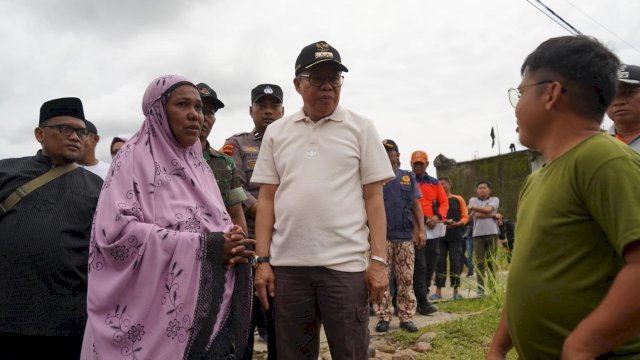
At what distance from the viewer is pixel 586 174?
1.29m

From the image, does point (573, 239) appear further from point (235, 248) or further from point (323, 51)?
point (323, 51)

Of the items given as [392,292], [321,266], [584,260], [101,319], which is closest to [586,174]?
[584,260]

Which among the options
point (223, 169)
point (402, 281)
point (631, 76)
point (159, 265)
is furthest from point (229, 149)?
point (402, 281)

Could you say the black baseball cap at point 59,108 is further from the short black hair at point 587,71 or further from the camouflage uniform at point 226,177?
the short black hair at point 587,71

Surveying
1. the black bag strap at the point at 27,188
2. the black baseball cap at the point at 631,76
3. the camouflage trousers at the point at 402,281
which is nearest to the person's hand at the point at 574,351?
the black baseball cap at the point at 631,76

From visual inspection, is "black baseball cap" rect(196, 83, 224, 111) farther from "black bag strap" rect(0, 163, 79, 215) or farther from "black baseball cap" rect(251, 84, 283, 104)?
"black bag strap" rect(0, 163, 79, 215)

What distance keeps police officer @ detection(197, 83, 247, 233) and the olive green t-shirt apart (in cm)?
196

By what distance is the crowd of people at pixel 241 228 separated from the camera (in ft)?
4.75

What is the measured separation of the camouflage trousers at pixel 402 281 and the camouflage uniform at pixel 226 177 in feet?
9.45

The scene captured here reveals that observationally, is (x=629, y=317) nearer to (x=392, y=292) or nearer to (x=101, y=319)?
(x=101, y=319)

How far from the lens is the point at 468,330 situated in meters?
5.14

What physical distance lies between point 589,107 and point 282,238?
5.15ft

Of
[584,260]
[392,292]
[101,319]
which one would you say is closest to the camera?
[584,260]

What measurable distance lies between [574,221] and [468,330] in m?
4.17
